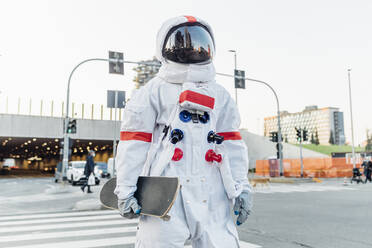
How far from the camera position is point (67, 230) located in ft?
22.6

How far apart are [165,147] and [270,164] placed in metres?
30.8

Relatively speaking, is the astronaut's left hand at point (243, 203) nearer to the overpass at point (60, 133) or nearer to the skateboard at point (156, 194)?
A: the skateboard at point (156, 194)

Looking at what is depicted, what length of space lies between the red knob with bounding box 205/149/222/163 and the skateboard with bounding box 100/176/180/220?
348 millimetres

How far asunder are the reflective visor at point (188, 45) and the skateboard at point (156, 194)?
3.03 feet

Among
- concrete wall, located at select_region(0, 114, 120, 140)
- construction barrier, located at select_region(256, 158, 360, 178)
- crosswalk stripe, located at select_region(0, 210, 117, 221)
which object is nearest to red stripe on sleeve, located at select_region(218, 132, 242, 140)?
crosswalk stripe, located at select_region(0, 210, 117, 221)

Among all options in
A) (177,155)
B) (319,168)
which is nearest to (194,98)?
(177,155)

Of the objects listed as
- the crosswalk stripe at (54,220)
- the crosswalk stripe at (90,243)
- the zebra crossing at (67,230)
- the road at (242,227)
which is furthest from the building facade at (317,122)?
the crosswalk stripe at (90,243)

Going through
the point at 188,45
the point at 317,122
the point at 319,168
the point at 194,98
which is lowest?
the point at 319,168

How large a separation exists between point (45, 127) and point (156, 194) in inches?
1521

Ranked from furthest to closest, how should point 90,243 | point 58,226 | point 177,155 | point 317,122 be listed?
point 317,122 → point 58,226 → point 90,243 → point 177,155

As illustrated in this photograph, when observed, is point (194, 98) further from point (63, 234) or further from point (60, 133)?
point (60, 133)

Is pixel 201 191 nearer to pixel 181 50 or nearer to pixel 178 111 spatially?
pixel 178 111

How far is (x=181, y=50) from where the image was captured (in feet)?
8.80

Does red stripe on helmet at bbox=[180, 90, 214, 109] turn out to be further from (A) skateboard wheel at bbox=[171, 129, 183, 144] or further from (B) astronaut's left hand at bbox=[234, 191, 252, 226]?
(B) astronaut's left hand at bbox=[234, 191, 252, 226]
